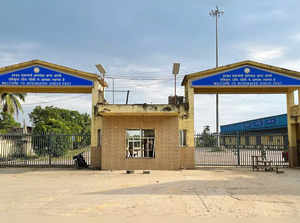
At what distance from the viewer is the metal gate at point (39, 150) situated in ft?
55.1

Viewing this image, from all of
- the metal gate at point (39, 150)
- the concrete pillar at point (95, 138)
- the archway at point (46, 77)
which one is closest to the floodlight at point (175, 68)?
the archway at point (46, 77)

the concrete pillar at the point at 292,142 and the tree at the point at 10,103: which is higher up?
the tree at the point at 10,103

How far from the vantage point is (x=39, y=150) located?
59.8 ft

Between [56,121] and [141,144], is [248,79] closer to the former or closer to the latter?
[141,144]

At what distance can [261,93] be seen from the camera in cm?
1795

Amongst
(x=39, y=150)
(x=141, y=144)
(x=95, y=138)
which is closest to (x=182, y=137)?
(x=141, y=144)

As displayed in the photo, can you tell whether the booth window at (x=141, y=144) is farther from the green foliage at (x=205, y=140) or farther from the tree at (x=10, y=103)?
the tree at (x=10, y=103)

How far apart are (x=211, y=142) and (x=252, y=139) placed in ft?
83.0

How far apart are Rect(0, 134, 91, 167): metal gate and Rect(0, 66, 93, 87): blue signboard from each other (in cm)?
318

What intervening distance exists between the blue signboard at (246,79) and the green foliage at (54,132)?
28.8 feet

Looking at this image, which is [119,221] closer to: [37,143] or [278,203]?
[278,203]

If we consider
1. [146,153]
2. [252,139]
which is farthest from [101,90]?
[252,139]

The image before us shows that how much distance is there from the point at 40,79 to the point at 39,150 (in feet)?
16.7

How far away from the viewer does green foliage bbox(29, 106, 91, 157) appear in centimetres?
1719
